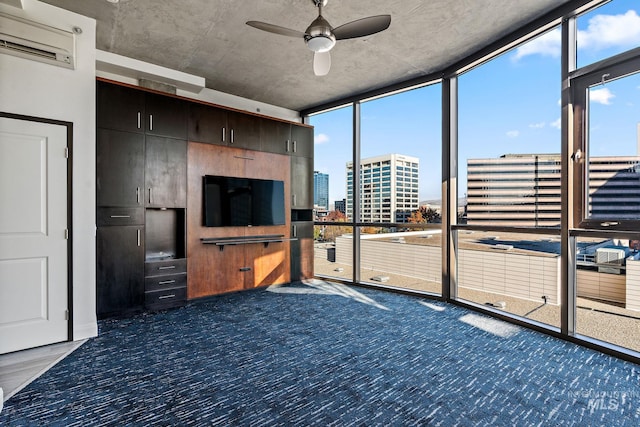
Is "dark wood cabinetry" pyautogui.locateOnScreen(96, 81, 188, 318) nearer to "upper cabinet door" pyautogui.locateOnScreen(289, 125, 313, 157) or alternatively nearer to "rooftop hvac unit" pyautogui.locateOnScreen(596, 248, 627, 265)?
"upper cabinet door" pyautogui.locateOnScreen(289, 125, 313, 157)

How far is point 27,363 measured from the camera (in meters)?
2.71

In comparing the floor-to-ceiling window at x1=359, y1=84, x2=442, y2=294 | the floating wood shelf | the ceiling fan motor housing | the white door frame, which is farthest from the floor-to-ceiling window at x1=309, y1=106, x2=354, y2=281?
the white door frame

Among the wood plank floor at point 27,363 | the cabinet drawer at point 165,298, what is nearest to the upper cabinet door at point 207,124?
the cabinet drawer at point 165,298

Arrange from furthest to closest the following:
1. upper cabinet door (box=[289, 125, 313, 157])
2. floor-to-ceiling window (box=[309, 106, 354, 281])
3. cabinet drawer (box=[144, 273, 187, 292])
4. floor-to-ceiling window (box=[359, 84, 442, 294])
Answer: floor-to-ceiling window (box=[309, 106, 354, 281]), upper cabinet door (box=[289, 125, 313, 157]), floor-to-ceiling window (box=[359, 84, 442, 294]), cabinet drawer (box=[144, 273, 187, 292])

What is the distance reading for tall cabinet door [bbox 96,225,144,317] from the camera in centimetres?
371

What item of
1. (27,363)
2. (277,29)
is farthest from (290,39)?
(27,363)

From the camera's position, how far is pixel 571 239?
314 centimetres

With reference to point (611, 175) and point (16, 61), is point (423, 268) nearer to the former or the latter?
point (611, 175)

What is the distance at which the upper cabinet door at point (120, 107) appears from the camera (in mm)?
3727

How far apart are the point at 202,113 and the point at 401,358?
3.90 metres

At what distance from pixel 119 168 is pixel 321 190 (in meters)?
3.24

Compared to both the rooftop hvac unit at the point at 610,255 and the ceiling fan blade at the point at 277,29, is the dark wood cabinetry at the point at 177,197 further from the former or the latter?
the rooftop hvac unit at the point at 610,255

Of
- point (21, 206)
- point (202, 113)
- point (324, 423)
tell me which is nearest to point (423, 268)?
point (324, 423)

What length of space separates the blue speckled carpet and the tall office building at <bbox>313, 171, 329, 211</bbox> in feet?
8.71
